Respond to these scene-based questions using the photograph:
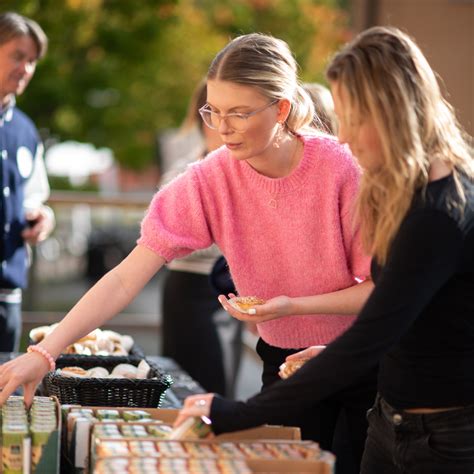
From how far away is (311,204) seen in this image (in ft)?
8.61

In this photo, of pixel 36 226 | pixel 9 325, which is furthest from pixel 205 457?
pixel 36 226


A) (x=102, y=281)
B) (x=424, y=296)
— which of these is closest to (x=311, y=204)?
(x=102, y=281)

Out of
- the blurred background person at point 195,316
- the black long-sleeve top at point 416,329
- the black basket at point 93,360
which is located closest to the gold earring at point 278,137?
the black long-sleeve top at point 416,329

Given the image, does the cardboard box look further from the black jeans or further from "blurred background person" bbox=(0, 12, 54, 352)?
"blurred background person" bbox=(0, 12, 54, 352)

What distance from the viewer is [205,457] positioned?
2014 millimetres

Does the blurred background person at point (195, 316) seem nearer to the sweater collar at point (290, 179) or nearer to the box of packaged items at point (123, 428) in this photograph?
the sweater collar at point (290, 179)

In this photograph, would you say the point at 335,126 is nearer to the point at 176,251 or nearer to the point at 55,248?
the point at 176,251

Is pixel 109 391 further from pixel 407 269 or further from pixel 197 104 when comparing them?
pixel 197 104

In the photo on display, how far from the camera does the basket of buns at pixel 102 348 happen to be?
327 centimetres

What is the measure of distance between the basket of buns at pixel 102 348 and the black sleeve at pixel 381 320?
1273 mm

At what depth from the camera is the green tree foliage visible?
10758 mm

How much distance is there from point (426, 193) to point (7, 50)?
2.45 metres

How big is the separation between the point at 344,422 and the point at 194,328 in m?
2.14

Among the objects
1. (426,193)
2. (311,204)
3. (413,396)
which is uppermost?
(426,193)
